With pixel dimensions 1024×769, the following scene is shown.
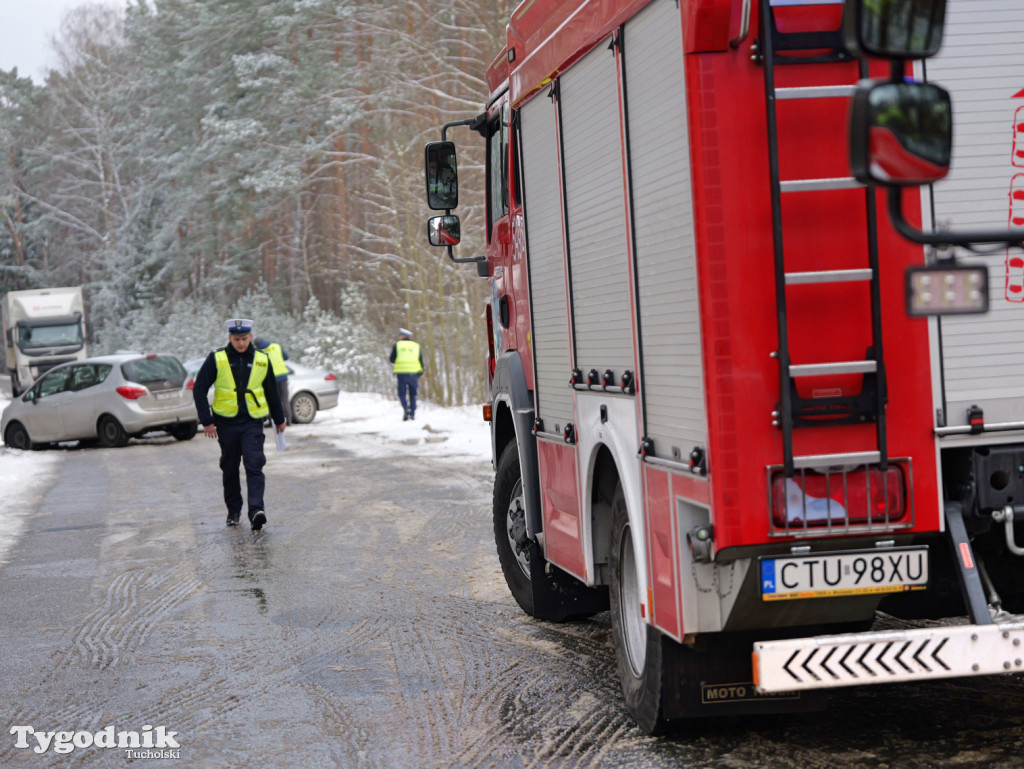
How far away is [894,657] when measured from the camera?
443 centimetres

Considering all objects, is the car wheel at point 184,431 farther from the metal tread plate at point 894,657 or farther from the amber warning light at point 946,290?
the amber warning light at point 946,290

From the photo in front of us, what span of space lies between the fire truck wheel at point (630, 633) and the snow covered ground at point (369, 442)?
24.2ft

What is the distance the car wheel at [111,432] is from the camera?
24516 mm

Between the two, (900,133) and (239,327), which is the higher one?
(900,133)

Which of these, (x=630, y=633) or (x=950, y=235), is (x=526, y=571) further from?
(x=950, y=235)

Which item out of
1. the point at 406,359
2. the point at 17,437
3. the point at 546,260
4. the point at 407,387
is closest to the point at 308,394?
the point at 407,387

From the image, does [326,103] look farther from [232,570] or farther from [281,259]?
[232,570]

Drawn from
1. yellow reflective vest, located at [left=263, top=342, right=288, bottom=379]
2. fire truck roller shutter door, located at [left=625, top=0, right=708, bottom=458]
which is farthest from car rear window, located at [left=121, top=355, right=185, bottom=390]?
fire truck roller shutter door, located at [left=625, top=0, right=708, bottom=458]

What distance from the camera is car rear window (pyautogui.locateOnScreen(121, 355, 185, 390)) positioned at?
80.6 ft

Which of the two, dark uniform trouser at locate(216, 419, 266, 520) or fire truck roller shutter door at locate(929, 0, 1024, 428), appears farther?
dark uniform trouser at locate(216, 419, 266, 520)

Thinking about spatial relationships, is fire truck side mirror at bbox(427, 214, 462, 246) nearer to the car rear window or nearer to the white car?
the car rear window

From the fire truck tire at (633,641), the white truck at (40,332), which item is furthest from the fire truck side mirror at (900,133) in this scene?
the white truck at (40,332)

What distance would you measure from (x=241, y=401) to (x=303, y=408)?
15.9 m

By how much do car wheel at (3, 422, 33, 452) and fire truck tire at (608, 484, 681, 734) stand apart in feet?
69.6
